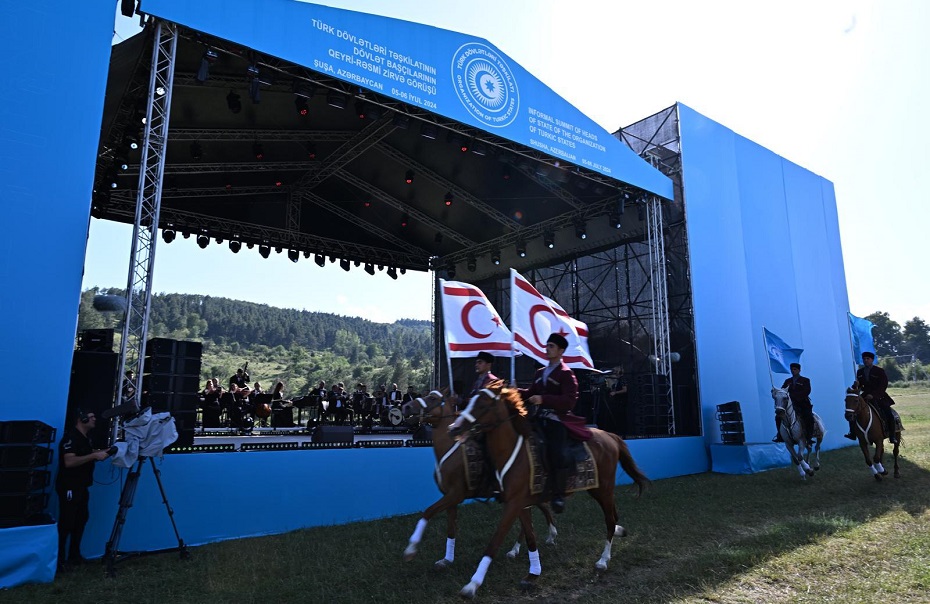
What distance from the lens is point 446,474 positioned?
5668mm

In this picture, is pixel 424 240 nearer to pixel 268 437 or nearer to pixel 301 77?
pixel 268 437

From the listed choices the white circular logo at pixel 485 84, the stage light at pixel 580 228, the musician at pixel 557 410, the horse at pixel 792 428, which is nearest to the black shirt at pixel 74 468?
the musician at pixel 557 410

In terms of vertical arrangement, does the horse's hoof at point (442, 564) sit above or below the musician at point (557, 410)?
below

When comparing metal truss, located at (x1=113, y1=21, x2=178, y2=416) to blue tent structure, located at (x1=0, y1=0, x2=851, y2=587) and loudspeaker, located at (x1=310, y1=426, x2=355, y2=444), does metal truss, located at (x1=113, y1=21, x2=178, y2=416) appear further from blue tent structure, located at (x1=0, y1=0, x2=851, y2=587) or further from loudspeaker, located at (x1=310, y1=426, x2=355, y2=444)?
loudspeaker, located at (x1=310, y1=426, x2=355, y2=444)

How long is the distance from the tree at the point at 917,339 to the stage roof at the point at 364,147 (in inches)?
3656

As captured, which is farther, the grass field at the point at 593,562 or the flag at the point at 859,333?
the flag at the point at 859,333

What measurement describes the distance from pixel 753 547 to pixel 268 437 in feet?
37.6

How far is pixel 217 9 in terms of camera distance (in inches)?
307

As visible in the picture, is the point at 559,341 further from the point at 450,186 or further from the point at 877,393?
the point at 450,186

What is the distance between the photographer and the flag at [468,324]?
7379mm

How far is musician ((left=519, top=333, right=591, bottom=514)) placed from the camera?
543cm

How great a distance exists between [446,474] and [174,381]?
13.0 feet

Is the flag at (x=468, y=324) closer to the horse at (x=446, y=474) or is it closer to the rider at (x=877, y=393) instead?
the horse at (x=446, y=474)

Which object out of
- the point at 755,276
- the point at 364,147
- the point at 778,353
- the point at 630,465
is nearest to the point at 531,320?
the point at 630,465
